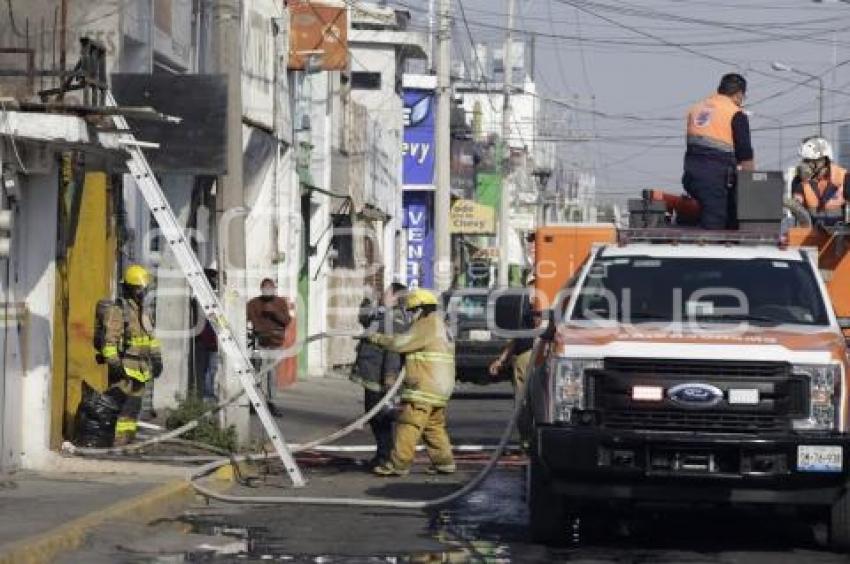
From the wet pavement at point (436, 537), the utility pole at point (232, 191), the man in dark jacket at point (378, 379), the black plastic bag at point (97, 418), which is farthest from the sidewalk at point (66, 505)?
the utility pole at point (232, 191)

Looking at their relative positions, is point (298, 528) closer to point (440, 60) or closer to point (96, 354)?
point (96, 354)

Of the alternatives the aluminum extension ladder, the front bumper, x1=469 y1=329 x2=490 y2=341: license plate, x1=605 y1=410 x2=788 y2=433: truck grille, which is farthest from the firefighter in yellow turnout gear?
x1=469 y1=329 x2=490 y2=341: license plate

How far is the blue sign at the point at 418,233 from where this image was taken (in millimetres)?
58688

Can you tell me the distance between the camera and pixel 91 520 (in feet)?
40.1

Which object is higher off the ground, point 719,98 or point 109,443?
point 719,98

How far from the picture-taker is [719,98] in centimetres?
1521

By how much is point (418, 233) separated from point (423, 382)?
42841 millimetres

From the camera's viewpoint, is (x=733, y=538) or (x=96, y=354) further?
(x=96, y=354)

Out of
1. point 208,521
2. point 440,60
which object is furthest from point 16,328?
point 440,60

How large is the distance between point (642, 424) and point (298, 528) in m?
2.98

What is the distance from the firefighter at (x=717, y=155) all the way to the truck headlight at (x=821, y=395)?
3.11 metres

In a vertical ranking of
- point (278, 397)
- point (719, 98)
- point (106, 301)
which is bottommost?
point (278, 397)

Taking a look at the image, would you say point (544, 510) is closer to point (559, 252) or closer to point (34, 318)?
point (559, 252)

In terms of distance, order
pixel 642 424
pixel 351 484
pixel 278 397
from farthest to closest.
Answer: pixel 278 397
pixel 351 484
pixel 642 424
